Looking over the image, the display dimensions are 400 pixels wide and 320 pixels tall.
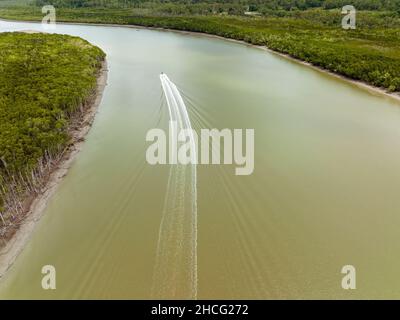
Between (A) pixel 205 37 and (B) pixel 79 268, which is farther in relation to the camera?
(A) pixel 205 37

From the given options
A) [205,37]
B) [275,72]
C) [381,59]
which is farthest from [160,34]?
[381,59]

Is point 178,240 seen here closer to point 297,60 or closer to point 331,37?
point 297,60

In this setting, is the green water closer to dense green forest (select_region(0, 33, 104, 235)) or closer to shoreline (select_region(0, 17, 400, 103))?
dense green forest (select_region(0, 33, 104, 235))

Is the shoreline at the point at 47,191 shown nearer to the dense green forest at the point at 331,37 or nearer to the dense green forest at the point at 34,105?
the dense green forest at the point at 34,105

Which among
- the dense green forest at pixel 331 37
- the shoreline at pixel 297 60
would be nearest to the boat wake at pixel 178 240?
the shoreline at pixel 297 60
